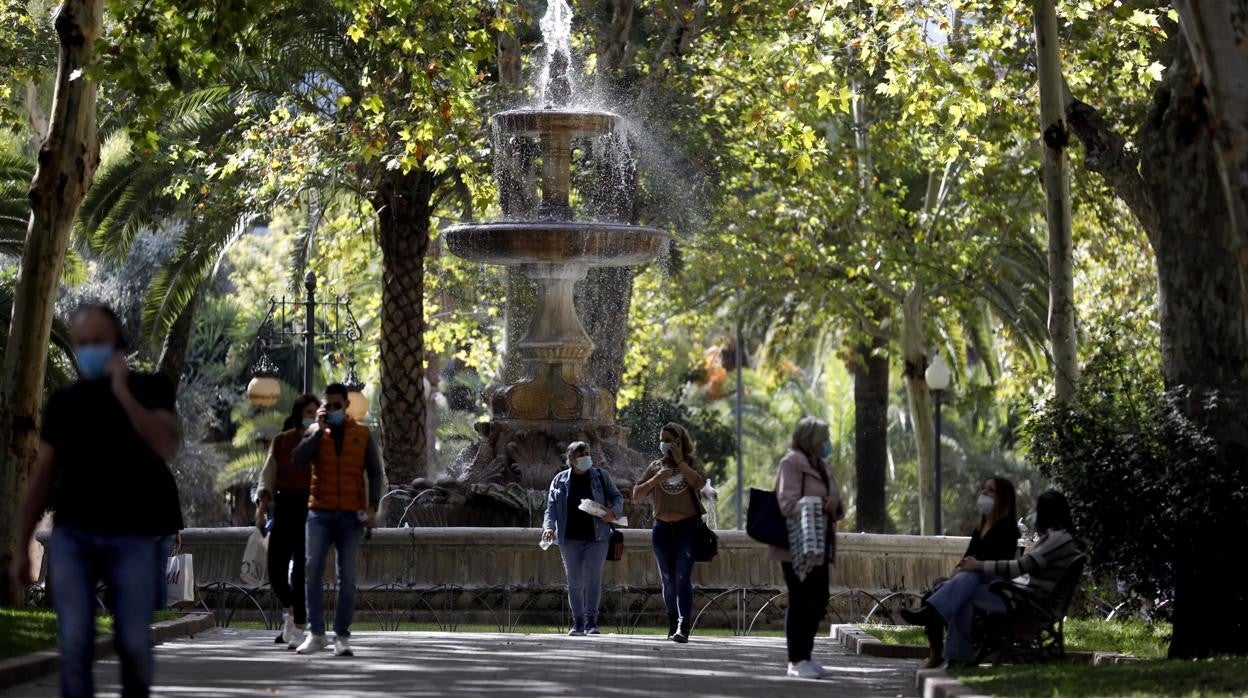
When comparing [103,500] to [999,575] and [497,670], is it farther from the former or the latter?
[999,575]

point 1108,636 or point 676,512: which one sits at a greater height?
point 676,512

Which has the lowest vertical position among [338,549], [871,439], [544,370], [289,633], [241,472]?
[289,633]

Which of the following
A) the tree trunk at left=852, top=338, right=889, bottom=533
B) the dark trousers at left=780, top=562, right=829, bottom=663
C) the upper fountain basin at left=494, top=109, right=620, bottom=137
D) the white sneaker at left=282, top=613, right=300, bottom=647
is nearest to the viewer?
the dark trousers at left=780, top=562, right=829, bottom=663

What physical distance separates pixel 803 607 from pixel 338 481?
2.76m

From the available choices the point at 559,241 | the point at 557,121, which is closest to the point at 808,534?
the point at 559,241

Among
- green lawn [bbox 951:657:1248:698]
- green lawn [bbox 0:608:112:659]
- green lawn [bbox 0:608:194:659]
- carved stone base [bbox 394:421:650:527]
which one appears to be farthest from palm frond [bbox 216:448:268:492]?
green lawn [bbox 951:657:1248:698]

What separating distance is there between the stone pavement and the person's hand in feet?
10.9

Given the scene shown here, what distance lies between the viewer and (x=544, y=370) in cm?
2362

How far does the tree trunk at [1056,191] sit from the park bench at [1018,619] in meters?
6.18

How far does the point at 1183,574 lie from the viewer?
1349cm

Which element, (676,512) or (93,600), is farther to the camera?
(676,512)

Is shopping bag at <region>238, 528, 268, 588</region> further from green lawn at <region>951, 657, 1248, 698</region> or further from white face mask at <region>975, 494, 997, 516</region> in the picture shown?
green lawn at <region>951, 657, 1248, 698</region>

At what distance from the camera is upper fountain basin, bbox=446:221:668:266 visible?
73.6 feet

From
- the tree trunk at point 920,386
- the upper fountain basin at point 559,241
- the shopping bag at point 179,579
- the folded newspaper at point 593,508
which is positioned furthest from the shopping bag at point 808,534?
the tree trunk at point 920,386
